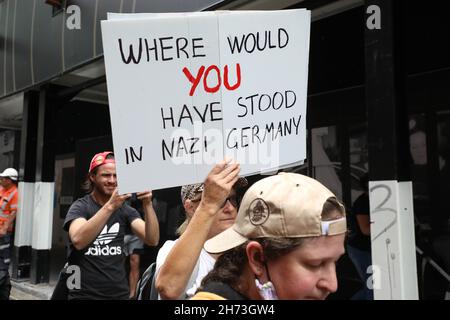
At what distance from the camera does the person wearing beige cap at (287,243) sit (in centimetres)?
114

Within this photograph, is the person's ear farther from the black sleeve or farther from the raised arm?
the black sleeve

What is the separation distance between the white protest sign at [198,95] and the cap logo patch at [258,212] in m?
0.52

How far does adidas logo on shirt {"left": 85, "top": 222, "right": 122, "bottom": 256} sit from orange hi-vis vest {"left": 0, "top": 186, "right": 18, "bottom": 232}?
2.48 meters

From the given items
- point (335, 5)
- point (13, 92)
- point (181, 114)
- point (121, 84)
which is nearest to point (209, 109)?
point (181, 114)

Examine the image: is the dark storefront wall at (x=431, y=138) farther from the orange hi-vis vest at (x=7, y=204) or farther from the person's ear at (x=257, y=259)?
the orange hi-vis vest at (x=7, y=204)

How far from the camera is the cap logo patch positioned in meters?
1.16

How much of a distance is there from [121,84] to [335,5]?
3134 mm

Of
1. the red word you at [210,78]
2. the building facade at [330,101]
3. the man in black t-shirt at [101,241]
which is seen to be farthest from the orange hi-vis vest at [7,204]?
the red word you at [210,78]

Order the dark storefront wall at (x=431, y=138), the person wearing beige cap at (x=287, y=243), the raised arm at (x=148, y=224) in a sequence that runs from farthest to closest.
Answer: the dark storefront wall at (x=431, y=138) → the raised arm at (x=148, y=224) → the person wearing beige cap at (x=287, y=243)

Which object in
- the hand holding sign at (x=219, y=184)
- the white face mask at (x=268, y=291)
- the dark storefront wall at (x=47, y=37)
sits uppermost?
the dark storefront wall at (x=47, y=37)

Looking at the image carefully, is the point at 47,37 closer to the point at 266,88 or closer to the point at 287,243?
the point at 266,88

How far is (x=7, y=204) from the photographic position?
16.4 feet

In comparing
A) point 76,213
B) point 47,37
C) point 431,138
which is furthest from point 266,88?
point 47,37

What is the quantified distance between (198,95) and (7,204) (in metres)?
4.13
